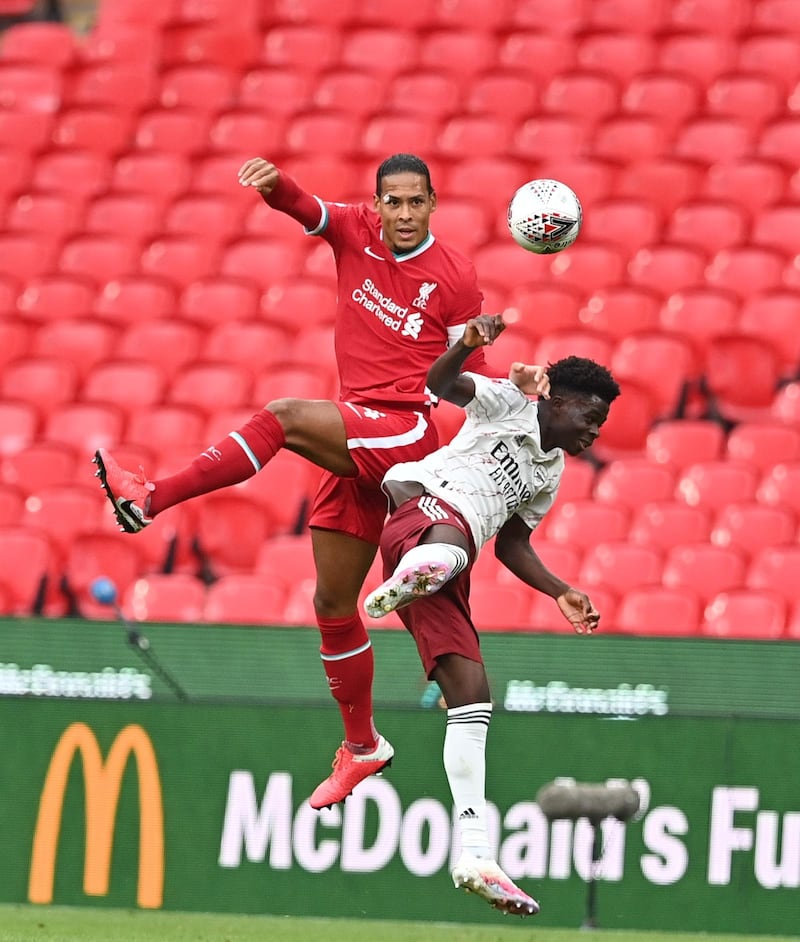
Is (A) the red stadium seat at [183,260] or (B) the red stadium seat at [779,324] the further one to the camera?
(A) the red stadium seat at [183,260]

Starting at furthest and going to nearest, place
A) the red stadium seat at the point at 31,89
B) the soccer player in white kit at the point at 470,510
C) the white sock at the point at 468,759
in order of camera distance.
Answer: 1. the red stadium seat at the point at 31,89
2. the white sock at the point at 468,759
3. the soccer player in white kit at the point at 470,510

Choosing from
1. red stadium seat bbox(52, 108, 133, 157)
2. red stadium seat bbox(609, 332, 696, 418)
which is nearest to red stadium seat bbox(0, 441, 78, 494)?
red stadium seat bbox(609, 332, 696, 418)

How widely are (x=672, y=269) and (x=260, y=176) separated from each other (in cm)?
792

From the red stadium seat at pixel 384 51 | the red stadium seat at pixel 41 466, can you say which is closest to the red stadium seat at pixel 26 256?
the red stadium seat at pixel 41 466

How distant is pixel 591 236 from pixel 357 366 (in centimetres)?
786

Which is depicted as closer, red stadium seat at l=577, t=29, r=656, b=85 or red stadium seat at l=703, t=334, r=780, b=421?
red stadium seat at l=703, t=334, r=780, b=421

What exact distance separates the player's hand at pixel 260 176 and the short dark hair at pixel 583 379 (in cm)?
140

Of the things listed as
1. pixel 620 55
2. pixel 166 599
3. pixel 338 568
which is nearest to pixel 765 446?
pixel 166 599

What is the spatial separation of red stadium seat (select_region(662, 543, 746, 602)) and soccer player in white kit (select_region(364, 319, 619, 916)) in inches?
183

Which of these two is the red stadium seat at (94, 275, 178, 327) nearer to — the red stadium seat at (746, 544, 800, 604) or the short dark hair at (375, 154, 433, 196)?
the red stadium seat at (746, 544, 800, 604)

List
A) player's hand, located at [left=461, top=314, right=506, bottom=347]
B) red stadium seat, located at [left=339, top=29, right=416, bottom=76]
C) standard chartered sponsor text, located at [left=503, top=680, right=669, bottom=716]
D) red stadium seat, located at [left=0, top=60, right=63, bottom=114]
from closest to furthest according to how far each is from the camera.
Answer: player's hand, located at [left=461, top=314, right=506, bottom=347], standard chartered sponsor text, located at [left=503, top=680, right=669, bottom=716], red stadium seat, located at [left=339, top=29, right=416, bottom=76], red stadium seat, located at [left=0, top=60, right=63, bottom=114]

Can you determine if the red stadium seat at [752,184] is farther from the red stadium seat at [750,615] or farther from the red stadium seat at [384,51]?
the red stadium seat at [750,615]

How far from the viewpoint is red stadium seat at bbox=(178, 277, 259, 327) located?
621 inches

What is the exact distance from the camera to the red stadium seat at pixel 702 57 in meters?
16.8
